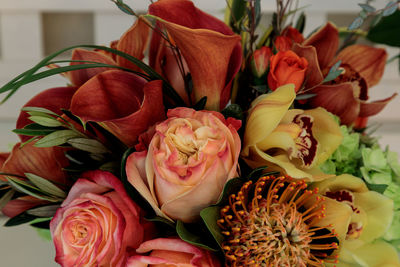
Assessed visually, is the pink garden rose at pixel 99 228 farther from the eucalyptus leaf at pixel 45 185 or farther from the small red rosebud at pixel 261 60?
the small red rosebud at pixel 261 60

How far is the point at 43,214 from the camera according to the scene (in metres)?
0.38

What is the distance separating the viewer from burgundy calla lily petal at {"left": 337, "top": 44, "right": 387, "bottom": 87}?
18.8 inches

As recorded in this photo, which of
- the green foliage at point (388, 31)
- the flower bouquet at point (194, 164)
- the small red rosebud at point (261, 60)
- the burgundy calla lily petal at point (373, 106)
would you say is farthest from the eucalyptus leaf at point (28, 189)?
the green foliage at point (388, 31)

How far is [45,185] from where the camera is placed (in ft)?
1.18

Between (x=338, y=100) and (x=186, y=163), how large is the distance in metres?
0.22

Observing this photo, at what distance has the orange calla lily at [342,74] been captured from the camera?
1.35ft

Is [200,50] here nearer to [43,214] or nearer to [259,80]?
[259,80]

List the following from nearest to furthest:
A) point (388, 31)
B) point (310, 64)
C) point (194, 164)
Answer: point (194, 164) < point (310, 64) < point (388, 31)

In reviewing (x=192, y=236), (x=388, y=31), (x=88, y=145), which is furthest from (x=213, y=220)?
(x=388, y=31)

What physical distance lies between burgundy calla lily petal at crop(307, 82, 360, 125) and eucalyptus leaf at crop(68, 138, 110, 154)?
234 millimetres

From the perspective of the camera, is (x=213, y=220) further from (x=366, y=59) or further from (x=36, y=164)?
(x=366, y=59)

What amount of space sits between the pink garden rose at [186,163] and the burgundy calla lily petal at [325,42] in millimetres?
192

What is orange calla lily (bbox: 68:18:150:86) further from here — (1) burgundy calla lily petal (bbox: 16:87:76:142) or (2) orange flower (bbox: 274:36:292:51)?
(2) orange flower (bbox: 274:36:292:51)

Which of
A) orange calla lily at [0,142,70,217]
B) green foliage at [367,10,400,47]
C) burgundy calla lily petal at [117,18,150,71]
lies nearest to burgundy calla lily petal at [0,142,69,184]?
orange calla lily at [0,142,70,217]
